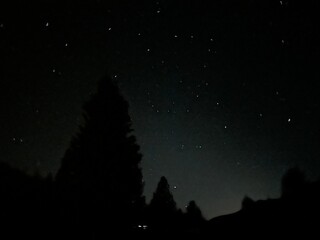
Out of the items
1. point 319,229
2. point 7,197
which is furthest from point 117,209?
point 319,229

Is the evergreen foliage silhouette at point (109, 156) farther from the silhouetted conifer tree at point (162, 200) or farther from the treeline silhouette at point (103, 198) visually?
the silhouetted conifer tree at point (162, 200)

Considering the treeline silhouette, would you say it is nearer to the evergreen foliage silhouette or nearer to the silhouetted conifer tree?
the evergreen foliage silhouette

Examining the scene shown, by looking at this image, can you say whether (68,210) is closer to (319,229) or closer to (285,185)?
(319,229)

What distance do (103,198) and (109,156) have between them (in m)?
2.60

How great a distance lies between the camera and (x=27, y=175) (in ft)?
33.8

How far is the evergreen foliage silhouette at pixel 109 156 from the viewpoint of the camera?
18828 mm

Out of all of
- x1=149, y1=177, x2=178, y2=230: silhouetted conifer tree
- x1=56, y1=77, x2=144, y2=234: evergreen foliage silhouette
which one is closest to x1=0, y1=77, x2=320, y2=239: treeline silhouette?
x1=56, y1=77, x2=144, y2=234: evergreen foliage silhouette

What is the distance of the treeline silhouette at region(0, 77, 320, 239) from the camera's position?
9375 millimetres

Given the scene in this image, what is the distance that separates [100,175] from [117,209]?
6.05 feet

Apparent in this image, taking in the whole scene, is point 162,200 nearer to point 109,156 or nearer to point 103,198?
point 109,156

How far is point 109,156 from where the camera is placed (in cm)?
1961

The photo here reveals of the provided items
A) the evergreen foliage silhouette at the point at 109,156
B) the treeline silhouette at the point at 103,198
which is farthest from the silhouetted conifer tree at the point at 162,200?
the evergreen foliage silhouette at the point at 109,156

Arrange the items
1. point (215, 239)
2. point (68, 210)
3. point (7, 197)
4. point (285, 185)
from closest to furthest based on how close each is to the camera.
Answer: point (7, 197), point (215, 239), point (68, 210), point (285, 185)

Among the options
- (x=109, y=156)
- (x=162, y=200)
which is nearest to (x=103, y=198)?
(x=109, y=156)
